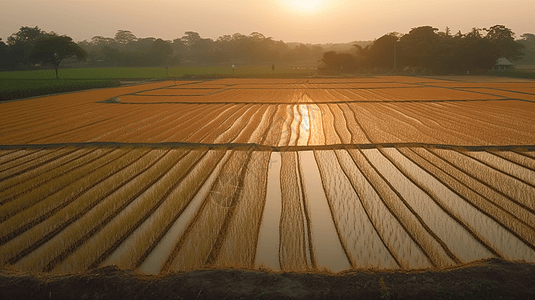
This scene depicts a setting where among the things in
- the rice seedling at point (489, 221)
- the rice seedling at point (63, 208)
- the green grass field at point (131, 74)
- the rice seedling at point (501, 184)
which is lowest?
the rice seedling at point (489, 221)

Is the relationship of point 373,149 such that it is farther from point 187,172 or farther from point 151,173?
point 151,173

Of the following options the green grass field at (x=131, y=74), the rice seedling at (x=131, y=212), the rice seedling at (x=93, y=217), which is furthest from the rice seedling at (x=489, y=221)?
the green grass field at (x=131, y=74)

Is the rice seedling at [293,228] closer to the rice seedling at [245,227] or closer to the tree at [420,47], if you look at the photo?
the rice seedling at [245,227]

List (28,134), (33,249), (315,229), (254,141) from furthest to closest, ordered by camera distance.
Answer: (28,134)
(254,141)
(315,229)
(33,249)

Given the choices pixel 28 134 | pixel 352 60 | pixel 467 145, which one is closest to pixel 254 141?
pixel 467 145

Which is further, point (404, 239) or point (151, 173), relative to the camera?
point (151, 173)

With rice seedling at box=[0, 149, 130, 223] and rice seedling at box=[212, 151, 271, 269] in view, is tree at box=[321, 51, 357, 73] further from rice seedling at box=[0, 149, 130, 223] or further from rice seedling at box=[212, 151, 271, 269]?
rice seedling at box=[212, 151, 271, 269]

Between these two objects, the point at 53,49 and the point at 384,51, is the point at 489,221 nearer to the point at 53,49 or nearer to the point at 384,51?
the point at 53,49
